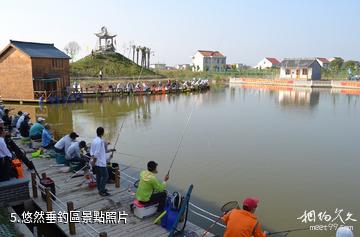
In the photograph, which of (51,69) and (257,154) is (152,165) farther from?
(51,69)

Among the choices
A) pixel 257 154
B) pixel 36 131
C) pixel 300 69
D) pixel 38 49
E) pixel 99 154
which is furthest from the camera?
pixel 300 69

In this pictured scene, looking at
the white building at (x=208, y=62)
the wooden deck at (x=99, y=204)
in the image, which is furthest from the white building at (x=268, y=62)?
the wooden deck at (x=99, y=204)

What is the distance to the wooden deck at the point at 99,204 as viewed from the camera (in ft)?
18.8

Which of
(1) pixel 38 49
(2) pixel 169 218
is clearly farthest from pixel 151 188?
(1) pixel 38 49

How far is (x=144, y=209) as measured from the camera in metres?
6.10

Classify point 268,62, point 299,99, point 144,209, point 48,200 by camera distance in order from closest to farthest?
point 144,209 → point 48,200 → point 299,99 → point 268,62

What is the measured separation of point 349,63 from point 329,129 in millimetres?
76025

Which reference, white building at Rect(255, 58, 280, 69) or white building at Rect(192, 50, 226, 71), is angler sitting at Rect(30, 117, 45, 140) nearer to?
white building at Rect(192, 50, 226, 71)

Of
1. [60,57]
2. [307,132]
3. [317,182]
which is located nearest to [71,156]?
[317,182]

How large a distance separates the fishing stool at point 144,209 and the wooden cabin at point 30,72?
81.2ft

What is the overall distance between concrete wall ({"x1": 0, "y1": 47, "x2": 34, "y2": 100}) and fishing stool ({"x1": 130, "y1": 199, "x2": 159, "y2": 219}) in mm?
25278

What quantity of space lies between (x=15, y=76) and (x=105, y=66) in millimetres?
27683

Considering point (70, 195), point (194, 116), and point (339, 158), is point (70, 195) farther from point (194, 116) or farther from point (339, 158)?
point (194, 116)

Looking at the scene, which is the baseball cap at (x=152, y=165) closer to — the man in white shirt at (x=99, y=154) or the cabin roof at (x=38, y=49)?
the man in white shirt at (x=99, y=154)
